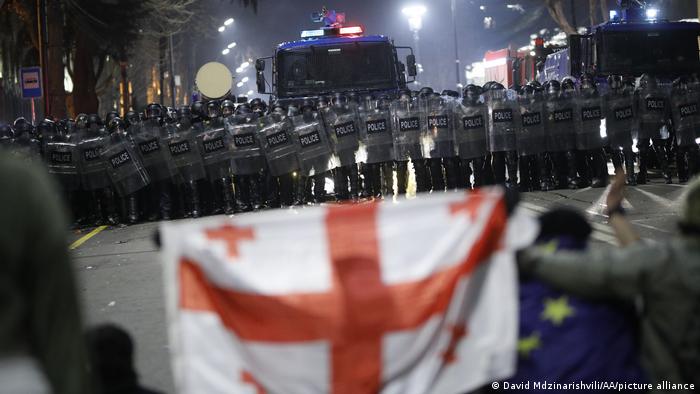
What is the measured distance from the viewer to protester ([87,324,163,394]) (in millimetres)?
3838

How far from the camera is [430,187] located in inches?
741

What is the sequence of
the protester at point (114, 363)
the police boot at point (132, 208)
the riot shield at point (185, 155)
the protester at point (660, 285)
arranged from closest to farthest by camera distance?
1. the protester at point (660, 285)
2. the protester at point (114, 363)
3. the police boot at point (132, 208)
4. the riot shield at point (185, 155)

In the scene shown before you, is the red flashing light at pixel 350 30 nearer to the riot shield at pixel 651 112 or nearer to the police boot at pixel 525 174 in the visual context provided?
the police boot at pixel 525 174

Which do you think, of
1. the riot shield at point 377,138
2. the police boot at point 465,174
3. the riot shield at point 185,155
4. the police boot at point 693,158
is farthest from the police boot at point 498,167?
the riot shield at point 185,155

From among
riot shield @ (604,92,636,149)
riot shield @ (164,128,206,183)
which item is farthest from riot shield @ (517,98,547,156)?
riot shield @ (164,128,206,183)

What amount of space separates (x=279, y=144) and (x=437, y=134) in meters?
2.64

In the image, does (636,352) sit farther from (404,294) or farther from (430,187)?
(430,187)

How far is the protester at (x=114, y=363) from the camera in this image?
3838 millimetres

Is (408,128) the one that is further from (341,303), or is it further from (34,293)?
(34,293)

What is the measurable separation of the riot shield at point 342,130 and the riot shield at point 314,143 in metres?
0.03

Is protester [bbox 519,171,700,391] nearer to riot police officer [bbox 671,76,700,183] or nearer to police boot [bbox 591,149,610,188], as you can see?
police boot [bbox 591,149,610,188]

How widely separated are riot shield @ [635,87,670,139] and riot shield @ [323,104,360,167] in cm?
472

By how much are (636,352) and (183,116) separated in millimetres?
14712

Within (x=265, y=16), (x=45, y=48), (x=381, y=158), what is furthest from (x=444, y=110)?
(x=265, y=16)
